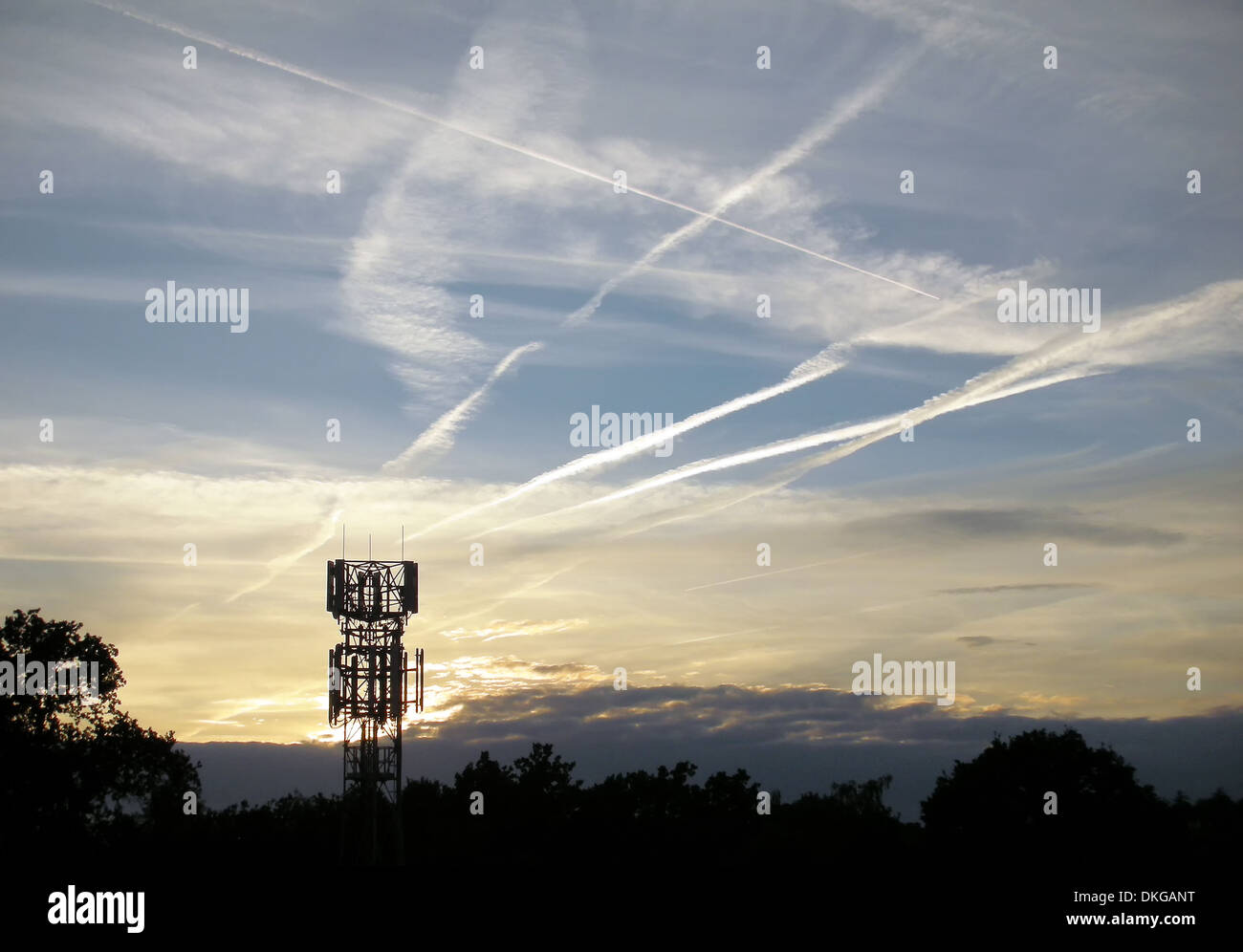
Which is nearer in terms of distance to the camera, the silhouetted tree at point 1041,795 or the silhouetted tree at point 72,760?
the silhouetted tree at point 72,760

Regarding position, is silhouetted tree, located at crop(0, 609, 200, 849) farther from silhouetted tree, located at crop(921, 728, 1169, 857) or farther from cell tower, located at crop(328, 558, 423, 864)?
silhouetted tree, located at crop(921, 728, 1169, 857)

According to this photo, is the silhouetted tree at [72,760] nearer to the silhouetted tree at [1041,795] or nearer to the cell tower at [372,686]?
the cell tower at [372,686]

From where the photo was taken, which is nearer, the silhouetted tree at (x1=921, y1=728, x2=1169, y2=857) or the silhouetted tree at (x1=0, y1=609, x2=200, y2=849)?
the silhouetted tree at (x1=0, y1=609, x2=200, y2=849)

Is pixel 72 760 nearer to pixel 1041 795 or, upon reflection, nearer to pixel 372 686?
pixel 372 686

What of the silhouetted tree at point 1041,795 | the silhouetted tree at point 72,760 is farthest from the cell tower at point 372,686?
the silhouetted tree at point 1041,795

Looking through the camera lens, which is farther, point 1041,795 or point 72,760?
point 1041,795

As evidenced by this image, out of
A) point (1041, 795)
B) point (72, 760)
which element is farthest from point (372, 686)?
point (1041, 795)

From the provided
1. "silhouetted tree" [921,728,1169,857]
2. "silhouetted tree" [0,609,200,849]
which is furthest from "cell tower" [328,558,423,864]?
"silhouetted tree" [921,728,1169,857]
